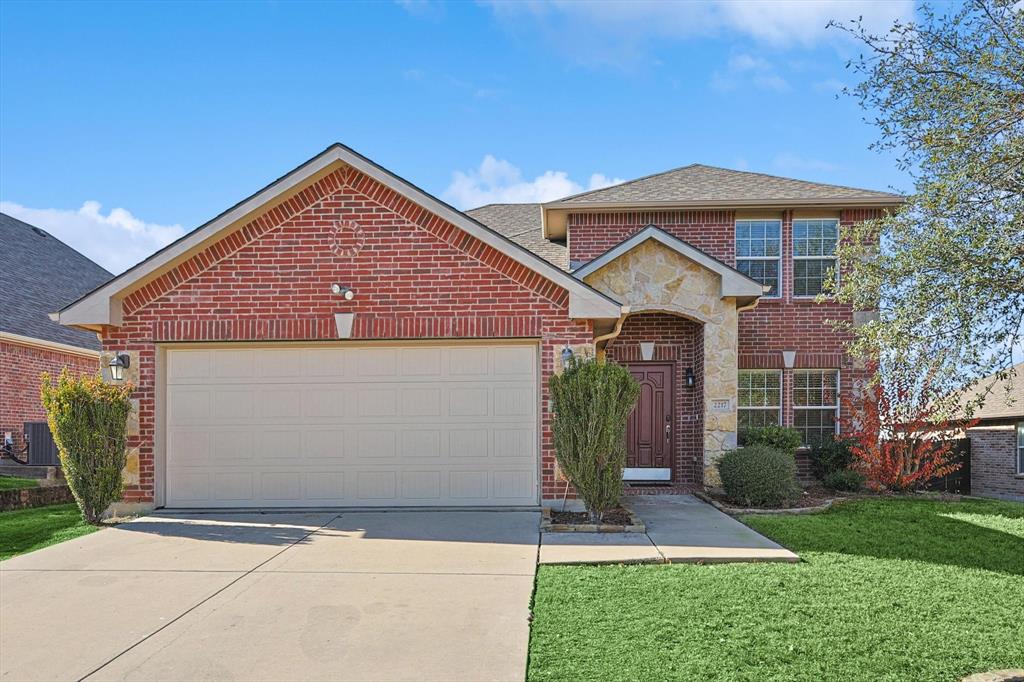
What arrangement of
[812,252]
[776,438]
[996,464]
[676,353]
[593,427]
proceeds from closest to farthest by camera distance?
[593,427]
[776,438]
[676,353]
[812,252]
[996,464]

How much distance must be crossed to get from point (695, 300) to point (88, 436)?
9614mm

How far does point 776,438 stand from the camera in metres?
12.8

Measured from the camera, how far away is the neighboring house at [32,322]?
17.5 metres

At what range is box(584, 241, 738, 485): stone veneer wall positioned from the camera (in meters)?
12.9

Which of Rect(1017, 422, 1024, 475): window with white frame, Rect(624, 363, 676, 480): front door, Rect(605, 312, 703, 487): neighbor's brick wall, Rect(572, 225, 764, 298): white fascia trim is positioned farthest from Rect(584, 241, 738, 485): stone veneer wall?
Rect(1017, 422, 1024, 475): window with white frame

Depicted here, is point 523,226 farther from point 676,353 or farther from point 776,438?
point 776,438

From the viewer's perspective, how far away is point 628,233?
15023 millimetres

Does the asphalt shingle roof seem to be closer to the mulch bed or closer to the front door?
the front door

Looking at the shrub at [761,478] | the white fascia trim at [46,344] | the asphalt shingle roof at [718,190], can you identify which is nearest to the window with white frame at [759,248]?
the asphalt shingle roof at [718,190]

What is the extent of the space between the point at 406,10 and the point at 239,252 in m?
4.64

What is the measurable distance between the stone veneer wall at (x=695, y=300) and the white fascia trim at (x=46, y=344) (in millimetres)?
13770

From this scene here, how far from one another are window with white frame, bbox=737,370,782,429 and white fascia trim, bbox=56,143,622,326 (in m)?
5.83

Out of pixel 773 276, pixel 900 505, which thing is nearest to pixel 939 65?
pixel 900 505

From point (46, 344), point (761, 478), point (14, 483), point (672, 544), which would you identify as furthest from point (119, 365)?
point (46, 344)
